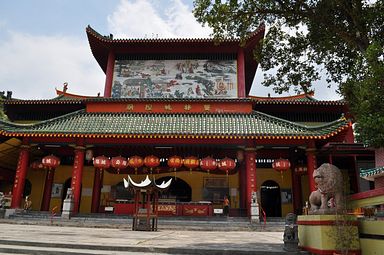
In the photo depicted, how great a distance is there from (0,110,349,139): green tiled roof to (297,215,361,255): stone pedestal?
8.81 meters

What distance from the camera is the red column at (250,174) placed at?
1526 centimetres

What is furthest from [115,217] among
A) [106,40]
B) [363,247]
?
[363,247]

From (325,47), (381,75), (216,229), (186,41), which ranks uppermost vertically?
(186,41)

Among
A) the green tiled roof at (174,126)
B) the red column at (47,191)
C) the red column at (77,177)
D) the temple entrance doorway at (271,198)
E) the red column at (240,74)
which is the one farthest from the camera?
the temple entrance doorway at (271,198)

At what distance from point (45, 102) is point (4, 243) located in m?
14.5

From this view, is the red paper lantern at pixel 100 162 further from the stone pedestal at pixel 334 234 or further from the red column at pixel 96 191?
the stone pedestal at pixel 334 234

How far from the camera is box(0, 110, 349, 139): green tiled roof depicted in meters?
15.1

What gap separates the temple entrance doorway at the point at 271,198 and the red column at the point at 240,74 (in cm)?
643

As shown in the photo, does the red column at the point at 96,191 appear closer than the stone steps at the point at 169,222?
No

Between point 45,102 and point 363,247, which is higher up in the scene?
point 45,102

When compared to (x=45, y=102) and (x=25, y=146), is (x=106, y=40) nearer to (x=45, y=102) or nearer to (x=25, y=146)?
(x=45, y=102)

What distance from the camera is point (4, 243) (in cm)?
752

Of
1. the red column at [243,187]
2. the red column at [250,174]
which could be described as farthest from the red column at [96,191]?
the red column at [250,174]

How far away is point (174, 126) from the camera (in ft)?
53.3
